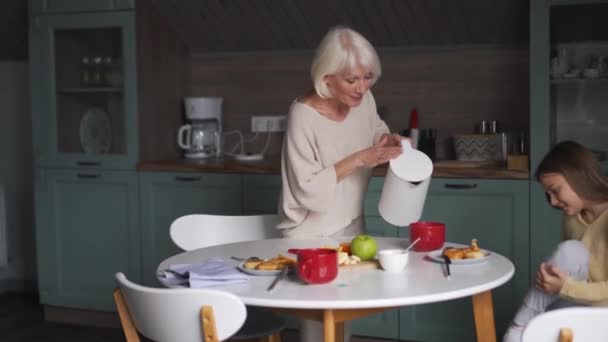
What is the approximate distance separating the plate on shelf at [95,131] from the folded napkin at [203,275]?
205cm

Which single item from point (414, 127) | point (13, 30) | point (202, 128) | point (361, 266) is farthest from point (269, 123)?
point (361, 266)

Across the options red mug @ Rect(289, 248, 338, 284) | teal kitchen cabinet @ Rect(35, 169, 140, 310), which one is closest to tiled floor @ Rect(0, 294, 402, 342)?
teal kitchen cabinet @ Rect(35, 169, 140, 310)

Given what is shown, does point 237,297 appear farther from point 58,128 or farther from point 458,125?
point 58,128

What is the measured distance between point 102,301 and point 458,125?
190 centimetres

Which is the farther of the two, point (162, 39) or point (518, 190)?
point (162, 39)

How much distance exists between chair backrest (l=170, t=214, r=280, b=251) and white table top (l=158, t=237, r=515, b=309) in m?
0.41

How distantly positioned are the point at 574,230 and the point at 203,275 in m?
0.96

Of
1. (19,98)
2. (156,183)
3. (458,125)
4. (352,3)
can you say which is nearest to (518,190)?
(458,125)

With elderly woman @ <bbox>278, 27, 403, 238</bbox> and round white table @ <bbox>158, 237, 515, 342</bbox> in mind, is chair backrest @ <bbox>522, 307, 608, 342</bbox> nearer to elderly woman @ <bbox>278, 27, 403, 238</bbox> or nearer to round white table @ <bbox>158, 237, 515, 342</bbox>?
round white table @ <bbox>158, 237, 515, 342</bbox>

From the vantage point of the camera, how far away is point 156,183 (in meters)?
3.77

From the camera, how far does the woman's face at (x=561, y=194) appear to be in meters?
1.99

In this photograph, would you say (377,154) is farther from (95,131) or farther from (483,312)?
(95,131)

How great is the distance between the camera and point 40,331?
3873mm

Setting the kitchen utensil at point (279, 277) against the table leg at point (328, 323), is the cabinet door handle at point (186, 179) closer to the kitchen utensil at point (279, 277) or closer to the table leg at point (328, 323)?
the kitchen utensil at point (279, 277)
